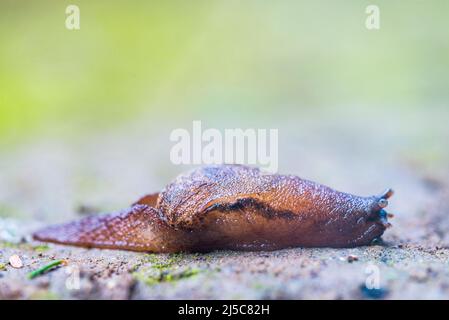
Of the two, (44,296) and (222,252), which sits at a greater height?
(222,252)

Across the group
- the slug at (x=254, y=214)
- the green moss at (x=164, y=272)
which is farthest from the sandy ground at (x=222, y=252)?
the slug at (x=254, y=214)

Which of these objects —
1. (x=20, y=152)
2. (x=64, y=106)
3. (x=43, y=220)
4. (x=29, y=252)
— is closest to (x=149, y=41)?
(x=64, y=106)

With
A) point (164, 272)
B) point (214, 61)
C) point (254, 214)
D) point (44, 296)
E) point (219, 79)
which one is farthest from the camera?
point (214, 61)

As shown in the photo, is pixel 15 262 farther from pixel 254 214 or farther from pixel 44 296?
pixel 254 214

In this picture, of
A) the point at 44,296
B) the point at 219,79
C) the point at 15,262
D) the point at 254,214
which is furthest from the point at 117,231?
the point at 219,79

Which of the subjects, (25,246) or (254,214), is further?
(25,246)

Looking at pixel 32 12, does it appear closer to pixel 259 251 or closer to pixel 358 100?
pixel 358 100
